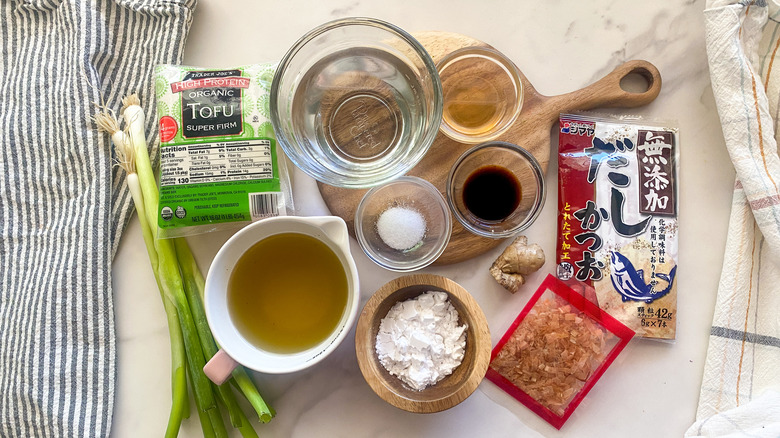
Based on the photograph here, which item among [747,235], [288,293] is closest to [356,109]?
[288,293]

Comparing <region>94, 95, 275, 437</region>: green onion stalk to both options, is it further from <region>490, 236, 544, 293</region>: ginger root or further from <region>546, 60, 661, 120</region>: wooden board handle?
<region>546, 60, 661, 120</region>: wooden board handle

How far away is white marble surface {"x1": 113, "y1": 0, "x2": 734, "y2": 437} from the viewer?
99 centimetres

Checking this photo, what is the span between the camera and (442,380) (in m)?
0.92

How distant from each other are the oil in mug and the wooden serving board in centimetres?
10

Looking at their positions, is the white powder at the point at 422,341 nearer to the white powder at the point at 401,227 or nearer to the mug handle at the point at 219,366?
the white powder at the point at 401,227

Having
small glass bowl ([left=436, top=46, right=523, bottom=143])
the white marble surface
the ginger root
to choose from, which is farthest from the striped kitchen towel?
the ginger root

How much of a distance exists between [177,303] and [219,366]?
0.19 meters

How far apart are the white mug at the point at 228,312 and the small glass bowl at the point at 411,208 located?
0.08 meters

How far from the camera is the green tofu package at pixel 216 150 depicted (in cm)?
91

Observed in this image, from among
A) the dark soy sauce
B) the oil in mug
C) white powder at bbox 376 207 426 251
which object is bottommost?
the oil in mug

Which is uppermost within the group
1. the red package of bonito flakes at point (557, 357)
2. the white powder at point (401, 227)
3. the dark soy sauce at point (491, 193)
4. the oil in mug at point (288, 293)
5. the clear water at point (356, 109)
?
the clear water at point (356, 109)

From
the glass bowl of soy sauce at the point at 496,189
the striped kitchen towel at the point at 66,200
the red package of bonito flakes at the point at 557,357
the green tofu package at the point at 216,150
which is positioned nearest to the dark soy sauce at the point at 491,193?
the glass bowl of soy sauce at the point at 496,189

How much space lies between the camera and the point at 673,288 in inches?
38.6

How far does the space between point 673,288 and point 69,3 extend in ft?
4.29
